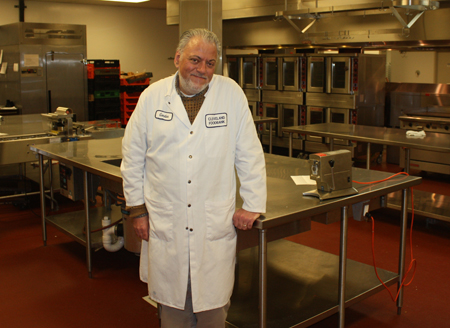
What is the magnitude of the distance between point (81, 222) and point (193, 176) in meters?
2.43

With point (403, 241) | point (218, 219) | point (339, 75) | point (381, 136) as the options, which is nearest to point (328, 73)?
point (339, 75)

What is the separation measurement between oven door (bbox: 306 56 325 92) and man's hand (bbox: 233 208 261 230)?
599cm

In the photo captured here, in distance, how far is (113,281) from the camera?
3.46m

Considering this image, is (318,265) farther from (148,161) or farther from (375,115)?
(375,115)

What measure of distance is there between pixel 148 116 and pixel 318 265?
68.7 inches

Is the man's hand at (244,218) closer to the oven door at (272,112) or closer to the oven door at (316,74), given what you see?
the oven door at (316,74)

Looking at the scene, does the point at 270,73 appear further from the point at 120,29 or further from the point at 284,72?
the point at 120,29

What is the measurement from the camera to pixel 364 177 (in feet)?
9.53

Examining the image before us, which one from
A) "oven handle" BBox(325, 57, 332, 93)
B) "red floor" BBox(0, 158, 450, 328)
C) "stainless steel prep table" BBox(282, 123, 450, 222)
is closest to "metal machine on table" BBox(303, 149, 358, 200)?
"red floor" BBox(0, 158, 450, 328)

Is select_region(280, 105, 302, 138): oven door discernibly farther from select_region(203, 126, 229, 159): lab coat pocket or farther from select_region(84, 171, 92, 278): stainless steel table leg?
select_region(203, 126, 229, 159): lab coat pocket

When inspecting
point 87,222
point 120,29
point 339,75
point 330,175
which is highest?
point 120,29

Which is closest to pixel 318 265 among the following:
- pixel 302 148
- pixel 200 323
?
pixel 200 323

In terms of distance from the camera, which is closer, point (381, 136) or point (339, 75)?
point (381, 136)

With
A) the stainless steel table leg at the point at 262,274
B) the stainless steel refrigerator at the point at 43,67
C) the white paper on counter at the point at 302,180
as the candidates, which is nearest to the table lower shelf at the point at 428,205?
Answer: the white paper on counter at the point at 302,180
